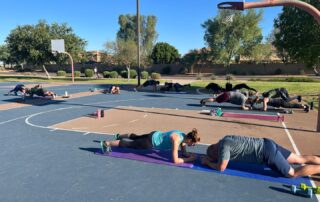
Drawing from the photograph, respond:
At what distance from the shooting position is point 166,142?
7199 millimetres

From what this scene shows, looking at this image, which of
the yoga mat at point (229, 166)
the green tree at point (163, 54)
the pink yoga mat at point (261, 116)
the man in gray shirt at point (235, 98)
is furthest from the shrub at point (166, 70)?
the yoga mat at point (229, 166)

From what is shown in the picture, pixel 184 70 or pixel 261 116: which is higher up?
pixel 184 70

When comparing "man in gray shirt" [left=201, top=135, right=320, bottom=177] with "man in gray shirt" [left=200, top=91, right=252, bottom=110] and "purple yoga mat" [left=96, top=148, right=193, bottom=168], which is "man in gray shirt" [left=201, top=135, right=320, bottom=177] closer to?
"purple yoga mat" [left=96, top=148, right=193, bottom=168]

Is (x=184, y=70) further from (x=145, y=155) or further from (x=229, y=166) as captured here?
(x=229, y=166)

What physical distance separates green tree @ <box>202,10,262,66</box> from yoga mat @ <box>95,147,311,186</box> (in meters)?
50.0

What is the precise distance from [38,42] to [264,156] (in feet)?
128

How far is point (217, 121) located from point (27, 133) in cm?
750

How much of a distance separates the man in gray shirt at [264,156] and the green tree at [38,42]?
3744 cm

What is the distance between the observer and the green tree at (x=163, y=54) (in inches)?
2731

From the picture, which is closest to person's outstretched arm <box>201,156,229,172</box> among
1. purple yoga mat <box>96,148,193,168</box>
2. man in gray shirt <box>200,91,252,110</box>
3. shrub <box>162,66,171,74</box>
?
purple yoga mat <box>96,148,193,168</box>

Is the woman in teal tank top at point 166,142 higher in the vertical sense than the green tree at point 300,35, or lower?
lower

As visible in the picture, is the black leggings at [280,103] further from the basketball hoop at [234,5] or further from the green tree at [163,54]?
the green tree at [163,54]

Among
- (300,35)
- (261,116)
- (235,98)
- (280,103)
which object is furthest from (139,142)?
(300,35)

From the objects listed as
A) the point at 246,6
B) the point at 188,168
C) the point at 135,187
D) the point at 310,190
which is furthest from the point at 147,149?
the point at 246,6
